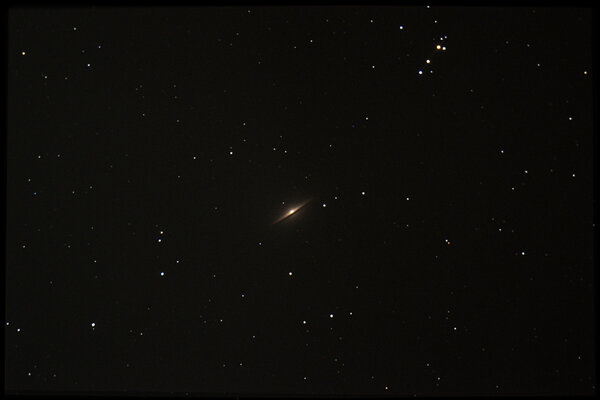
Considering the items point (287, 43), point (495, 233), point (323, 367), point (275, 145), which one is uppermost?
point (287, 43)

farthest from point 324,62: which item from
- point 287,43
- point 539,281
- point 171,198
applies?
point 539,281

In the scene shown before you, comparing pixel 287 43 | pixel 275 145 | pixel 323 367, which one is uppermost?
pixel 287 43

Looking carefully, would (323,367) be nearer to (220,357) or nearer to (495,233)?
(220,357)

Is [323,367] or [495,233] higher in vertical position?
[495,233]

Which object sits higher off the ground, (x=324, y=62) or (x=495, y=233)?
Result: (x=324, y=62)

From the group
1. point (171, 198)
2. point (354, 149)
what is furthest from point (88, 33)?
point (354, 149)

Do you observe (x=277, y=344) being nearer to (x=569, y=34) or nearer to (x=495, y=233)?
(x=495, y=233)
